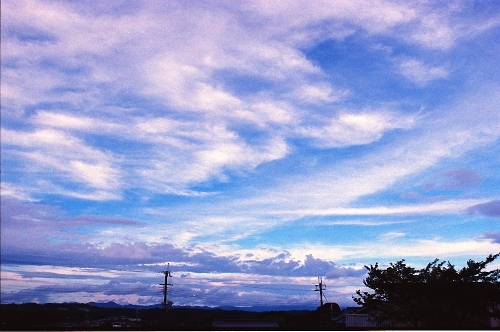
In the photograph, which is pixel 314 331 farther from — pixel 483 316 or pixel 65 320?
pixel 483 316

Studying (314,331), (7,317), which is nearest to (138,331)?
(7,317)

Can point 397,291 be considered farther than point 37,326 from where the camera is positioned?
Yes

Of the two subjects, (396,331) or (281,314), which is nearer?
(396,331)

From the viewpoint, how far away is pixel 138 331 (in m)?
1.68

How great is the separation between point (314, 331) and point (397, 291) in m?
7.28

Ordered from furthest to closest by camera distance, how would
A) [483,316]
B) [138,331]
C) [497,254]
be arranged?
[497,254]
[483,316]
[138,331]

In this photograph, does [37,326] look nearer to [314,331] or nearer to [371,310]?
[314,331]

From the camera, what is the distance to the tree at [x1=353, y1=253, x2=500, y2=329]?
7250mm

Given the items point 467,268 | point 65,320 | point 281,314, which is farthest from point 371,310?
point 65,320

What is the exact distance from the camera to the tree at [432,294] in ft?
23.8

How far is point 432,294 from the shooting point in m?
7.93

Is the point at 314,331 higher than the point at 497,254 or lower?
lower

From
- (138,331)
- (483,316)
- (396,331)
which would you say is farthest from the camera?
(483,316)

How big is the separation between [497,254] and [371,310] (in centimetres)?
271
